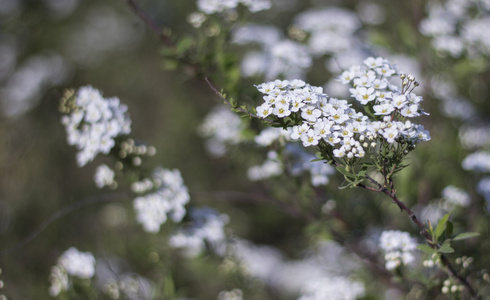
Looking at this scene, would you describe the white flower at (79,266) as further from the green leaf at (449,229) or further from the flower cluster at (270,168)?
the green leaf at (449,229)

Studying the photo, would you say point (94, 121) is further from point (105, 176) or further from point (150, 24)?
point (150, 24)

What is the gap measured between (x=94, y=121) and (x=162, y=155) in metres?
2.85

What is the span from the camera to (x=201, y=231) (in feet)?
9.71

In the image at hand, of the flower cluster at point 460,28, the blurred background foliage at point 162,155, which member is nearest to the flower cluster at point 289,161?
the blurred background foliage at point 162,155

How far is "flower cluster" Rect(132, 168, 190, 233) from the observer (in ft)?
8.82

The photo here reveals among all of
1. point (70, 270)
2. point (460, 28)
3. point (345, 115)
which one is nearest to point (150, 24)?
point (345, 115)

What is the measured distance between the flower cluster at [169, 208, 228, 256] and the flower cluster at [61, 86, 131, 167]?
79cm

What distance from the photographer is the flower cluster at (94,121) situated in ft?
8.22

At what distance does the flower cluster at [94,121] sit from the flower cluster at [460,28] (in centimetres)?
267

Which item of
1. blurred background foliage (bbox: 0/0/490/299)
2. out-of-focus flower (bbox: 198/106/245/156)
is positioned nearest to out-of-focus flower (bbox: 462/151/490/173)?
blurred background foliage (bbox: 0/0/490/299)

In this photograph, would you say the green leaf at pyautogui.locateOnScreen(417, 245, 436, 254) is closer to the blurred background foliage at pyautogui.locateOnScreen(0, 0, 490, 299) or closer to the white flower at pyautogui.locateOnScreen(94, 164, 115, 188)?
the blurred background foliage at pyautogui.locateOnScreen(0, 0, 490, 299)

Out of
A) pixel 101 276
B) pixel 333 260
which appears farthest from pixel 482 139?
pixel 101 276

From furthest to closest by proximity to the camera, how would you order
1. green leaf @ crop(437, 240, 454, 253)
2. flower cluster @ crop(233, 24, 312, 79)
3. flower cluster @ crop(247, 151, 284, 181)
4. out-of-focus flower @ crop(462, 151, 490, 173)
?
1. flower cluster @ crop(233, 24, 312, 79)
2. out-of-focus flower @ crop(462, 151, 490, 173)
3. flower cluster @ crop(247, 151, 284, 181)
4. green leaf @ crop(437, 240, 454, 253)

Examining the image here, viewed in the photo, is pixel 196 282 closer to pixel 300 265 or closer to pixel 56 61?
pixel 300 265
